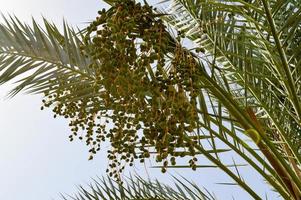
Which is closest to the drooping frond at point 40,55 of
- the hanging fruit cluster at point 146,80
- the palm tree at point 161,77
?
the palm tree at point 161,77

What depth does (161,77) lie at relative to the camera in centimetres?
195

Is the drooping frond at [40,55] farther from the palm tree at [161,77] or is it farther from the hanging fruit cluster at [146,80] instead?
the hanging fruit cluster at [146,80]

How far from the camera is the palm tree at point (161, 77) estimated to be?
1.88 m

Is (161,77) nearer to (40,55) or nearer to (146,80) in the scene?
(146,80)

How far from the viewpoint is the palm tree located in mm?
1884

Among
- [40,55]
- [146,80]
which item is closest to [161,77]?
[146,80]

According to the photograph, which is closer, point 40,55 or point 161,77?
point 161,77

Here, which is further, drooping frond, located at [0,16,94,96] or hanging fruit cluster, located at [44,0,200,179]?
drooping frond, located at [0,16,94,96]

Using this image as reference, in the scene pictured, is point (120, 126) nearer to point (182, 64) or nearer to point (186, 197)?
point (182, 64)

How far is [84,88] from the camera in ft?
10.7

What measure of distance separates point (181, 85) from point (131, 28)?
0.28 metres

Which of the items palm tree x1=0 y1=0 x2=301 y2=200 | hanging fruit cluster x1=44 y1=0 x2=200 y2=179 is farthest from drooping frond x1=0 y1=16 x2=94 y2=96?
hanging fruit cluster x1=44 y1=0 x2=200 y2=179

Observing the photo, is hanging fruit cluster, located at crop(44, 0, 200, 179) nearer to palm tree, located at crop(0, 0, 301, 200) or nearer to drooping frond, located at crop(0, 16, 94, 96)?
palm tree, located at crop(0, 0, 301, 200)

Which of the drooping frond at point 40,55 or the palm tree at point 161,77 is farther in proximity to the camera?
the drooping frond at point 40,55
